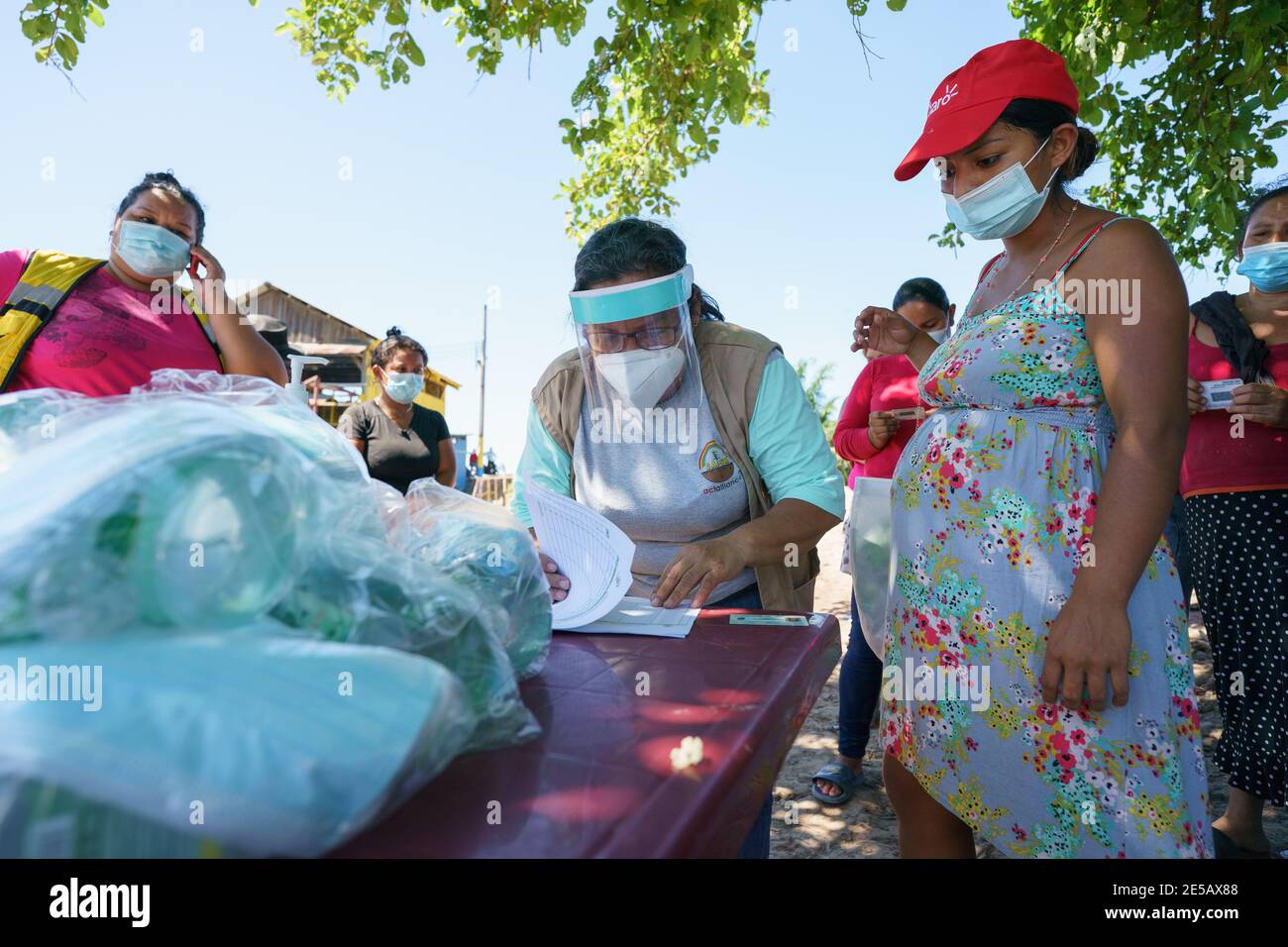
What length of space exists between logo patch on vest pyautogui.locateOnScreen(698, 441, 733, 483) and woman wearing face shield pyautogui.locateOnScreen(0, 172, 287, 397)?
73.8 inches

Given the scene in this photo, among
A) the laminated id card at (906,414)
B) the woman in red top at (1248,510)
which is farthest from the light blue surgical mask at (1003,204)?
the laminated id card at (906,414)

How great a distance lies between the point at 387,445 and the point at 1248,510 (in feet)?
13.2

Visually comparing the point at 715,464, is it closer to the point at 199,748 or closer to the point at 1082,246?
the point at 1082,246

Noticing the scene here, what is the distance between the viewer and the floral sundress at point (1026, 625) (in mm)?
1291

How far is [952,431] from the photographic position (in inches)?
60.5

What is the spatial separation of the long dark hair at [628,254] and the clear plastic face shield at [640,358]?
0.05 m

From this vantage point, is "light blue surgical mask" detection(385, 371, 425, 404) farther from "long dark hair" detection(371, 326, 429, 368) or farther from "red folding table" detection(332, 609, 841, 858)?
"red folding table" detection(332, 609, 841, 858)

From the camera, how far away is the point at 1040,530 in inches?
54.7

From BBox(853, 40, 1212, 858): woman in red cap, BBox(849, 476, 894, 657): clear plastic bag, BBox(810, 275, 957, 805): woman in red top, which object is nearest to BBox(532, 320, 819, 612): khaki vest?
BBox(849, 476, 894, 657): clear plastic bag

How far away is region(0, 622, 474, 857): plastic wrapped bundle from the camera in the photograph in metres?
0.49
